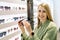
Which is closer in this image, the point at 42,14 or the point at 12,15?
the point at 42,14

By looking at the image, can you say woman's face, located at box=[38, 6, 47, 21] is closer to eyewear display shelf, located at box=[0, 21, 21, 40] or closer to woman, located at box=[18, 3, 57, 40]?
woman, located at box=[18, 3, 57, 40]

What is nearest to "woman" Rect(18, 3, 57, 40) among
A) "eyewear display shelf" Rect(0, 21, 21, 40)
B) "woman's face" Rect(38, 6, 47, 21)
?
"woman's face" Rect(38, 6, 47, 21)

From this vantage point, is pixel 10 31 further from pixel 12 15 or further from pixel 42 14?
pixel 42 14

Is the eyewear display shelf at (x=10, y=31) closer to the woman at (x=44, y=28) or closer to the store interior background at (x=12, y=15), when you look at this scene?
the store interior background at (x=12, y=15)

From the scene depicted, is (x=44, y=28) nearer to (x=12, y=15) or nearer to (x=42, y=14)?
(x=42, y=14)

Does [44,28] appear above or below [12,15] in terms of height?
below

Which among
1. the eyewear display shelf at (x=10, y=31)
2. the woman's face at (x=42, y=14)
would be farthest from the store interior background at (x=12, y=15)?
the woman's face at (x=42, y=14)

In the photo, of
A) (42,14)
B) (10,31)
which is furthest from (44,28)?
(10,31)

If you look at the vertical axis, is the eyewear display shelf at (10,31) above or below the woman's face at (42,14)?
below

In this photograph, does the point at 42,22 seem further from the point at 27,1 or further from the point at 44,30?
the point at 27,1

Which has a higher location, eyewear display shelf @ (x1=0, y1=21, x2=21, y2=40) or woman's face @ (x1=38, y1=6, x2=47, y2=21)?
woman's face @ (x1=38, y1=6, x2=47, y2=21)

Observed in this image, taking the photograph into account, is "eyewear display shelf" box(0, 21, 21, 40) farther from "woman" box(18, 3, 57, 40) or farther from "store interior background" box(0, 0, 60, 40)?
"woman" box(18, 3, 57, 40)

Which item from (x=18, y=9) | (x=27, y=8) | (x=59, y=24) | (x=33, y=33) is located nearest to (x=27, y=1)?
(x=27, y=8)

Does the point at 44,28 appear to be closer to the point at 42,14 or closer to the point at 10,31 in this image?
the point at 42,14
